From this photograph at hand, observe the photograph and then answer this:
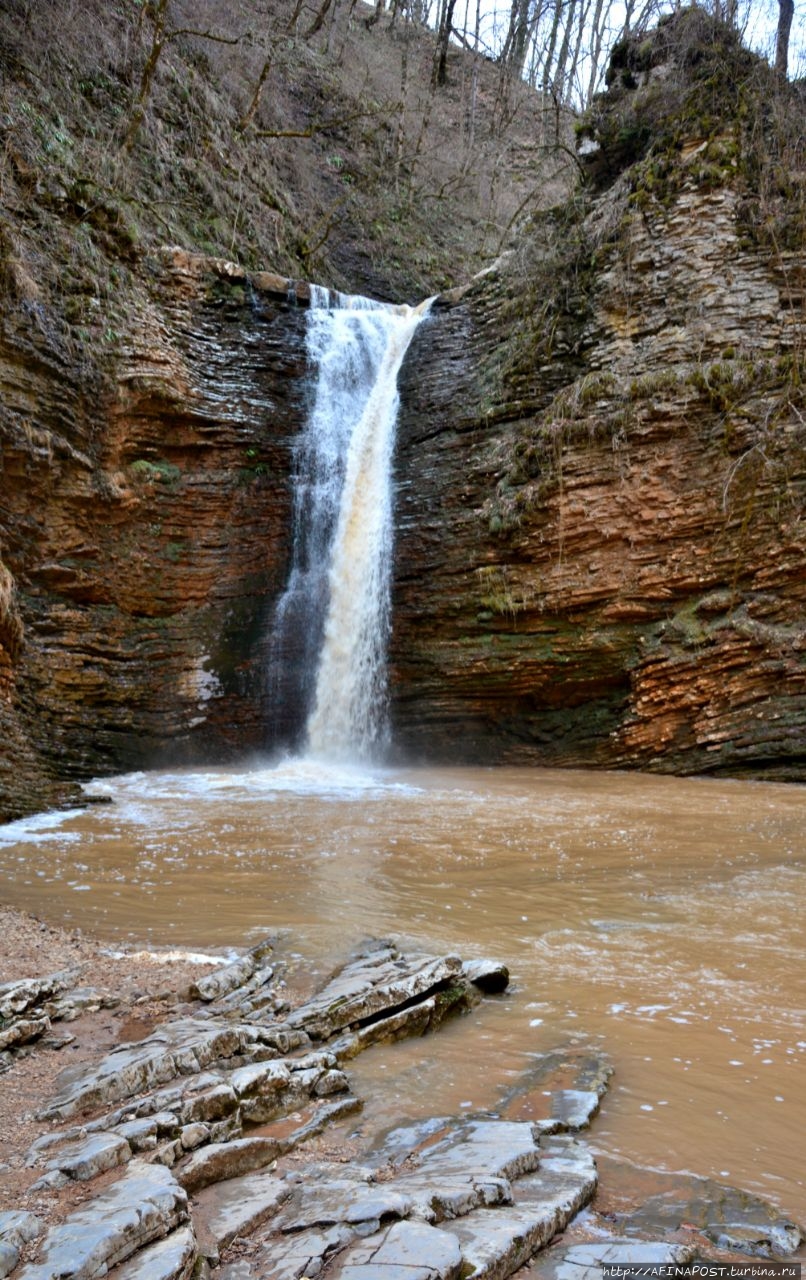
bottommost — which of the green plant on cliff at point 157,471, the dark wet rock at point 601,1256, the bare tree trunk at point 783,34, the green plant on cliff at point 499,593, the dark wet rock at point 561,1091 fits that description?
the dark wet rock at point 561,1091

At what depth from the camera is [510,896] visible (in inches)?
218

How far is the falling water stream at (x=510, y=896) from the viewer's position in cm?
294

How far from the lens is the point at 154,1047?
9.86 ft

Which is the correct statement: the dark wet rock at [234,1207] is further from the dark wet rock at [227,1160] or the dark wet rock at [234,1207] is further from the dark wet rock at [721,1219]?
the dark wet rock at [721,1219]

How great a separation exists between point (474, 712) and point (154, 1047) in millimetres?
9759

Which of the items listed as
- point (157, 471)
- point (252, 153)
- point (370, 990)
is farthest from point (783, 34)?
point (370, 990)

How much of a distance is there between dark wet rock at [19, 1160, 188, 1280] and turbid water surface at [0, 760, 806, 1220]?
921 millimetres

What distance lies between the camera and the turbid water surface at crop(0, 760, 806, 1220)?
114 inches

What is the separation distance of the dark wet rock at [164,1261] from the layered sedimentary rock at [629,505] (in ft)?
32.2

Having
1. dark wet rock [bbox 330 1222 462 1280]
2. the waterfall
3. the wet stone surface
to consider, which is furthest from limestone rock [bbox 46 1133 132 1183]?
the waterfall

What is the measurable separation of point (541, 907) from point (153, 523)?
29.9ft

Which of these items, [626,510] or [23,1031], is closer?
[23,1031]

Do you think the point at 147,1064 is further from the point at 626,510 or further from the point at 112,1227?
the point at 626,510

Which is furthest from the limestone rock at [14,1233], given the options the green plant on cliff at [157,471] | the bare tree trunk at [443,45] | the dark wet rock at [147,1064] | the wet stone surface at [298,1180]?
the bare tree trunk at [443,45]
